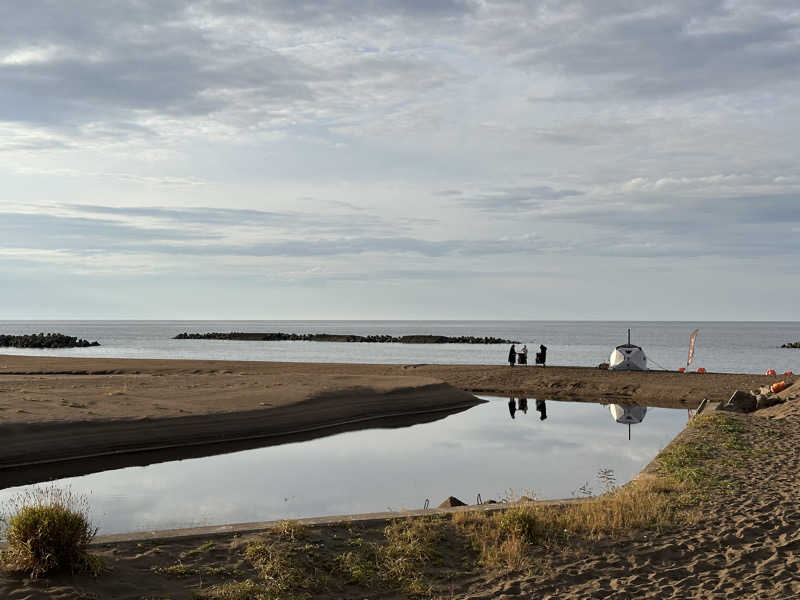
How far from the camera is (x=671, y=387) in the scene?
145ft

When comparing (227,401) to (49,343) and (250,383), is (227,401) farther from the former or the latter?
(49,343)

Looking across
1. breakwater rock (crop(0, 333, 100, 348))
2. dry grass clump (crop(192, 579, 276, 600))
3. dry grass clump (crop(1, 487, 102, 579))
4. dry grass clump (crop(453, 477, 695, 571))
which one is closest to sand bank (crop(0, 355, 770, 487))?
dry grass clump (crop(1, 487, 102, 579))

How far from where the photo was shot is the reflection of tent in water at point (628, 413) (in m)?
34.3

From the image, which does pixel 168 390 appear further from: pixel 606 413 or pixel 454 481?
pixel 606 413

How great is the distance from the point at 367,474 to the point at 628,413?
20.1 m

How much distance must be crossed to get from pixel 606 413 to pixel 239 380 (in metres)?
18.7

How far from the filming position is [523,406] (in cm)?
4012

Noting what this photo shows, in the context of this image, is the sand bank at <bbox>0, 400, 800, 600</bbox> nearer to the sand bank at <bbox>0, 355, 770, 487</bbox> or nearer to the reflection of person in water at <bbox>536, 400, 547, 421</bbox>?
the sand bank at <bbox>0, 355, 770, 487</bbox>

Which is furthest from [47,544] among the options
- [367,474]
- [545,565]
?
[367,474]

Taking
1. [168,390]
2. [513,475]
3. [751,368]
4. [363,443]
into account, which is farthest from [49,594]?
[751,368]

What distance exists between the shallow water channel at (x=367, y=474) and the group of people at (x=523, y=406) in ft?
14.4

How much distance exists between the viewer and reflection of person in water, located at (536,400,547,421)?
3565 cm

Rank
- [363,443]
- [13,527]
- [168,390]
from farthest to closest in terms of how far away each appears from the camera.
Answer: [168,390] → [363,443] → [13,527]

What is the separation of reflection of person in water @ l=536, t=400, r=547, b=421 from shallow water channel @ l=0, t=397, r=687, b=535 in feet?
10.7
